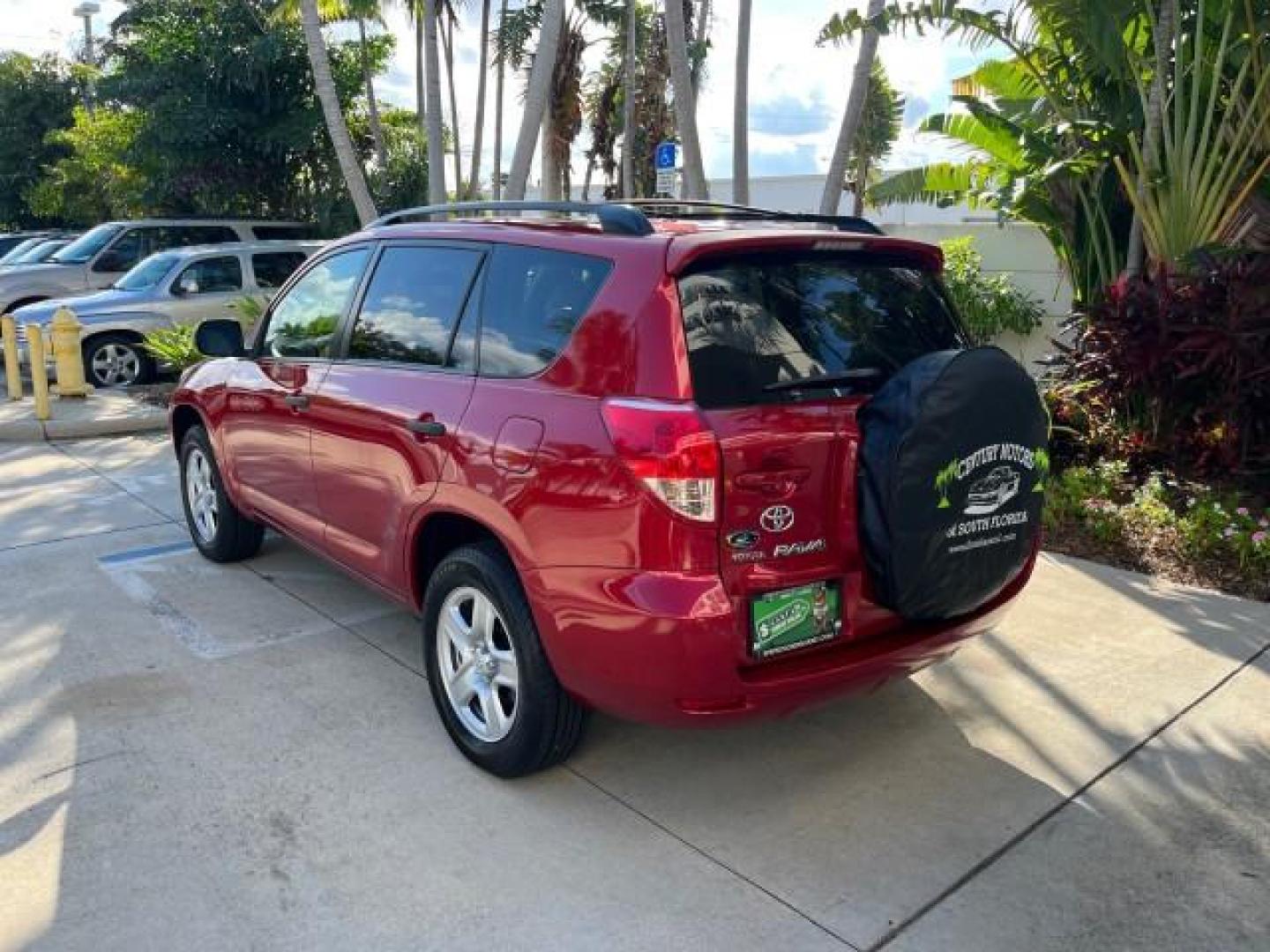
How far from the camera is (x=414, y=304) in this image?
4.00m

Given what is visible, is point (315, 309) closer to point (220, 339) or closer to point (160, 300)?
point (220, 339)

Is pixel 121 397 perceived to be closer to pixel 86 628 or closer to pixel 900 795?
pixel 86 628

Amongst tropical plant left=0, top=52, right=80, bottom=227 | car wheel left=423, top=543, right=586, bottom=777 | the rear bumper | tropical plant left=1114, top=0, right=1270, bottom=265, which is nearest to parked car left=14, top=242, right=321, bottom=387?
tropical plant left=1114, top=0, right=1270, bottom=265

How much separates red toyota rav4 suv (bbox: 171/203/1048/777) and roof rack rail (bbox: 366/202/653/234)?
14 mm

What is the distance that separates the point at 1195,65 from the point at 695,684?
20.7ft

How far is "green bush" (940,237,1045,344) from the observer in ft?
33.8

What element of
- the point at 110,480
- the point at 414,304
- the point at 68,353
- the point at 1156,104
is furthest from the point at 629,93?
the point at 414,304

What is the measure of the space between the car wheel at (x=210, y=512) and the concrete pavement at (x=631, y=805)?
0.77m

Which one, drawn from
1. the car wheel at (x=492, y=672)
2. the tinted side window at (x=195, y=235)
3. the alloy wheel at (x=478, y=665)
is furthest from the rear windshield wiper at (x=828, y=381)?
the tinted side window at (x=195, y=235)

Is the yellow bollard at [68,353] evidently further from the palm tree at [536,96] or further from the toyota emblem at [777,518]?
the toyota emblem at [777,518]

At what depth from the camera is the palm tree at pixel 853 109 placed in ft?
27.9

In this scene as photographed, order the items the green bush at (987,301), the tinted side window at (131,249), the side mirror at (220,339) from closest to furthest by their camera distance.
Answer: the side mirror at (220,339) → the green bush at (987,301) → the tinted side window at (131,249)

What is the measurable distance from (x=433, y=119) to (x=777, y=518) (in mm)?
10414

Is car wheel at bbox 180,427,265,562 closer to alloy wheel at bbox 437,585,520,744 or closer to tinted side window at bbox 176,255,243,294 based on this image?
alloy wheel at bbox 437,585,520,744
